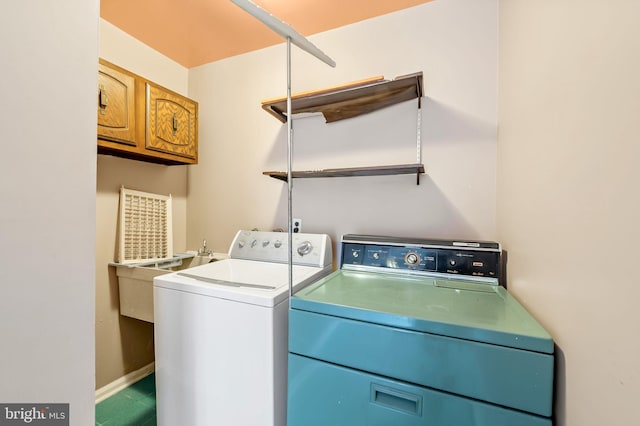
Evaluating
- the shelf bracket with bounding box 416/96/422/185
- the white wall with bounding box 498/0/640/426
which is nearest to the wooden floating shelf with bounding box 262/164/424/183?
the shelf bracket with bounding box 416/96/422/185

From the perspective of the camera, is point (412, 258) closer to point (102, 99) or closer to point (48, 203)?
point (48, 203)

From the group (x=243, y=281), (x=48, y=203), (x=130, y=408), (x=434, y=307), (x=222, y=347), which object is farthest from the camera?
(x=130, y=408)

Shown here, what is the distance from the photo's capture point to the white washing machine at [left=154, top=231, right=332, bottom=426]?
3.22 ft

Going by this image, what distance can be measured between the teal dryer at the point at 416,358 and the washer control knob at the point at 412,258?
7.2 inches

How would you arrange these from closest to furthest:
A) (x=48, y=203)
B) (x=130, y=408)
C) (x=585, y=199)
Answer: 1. (x=585, y=199)
2. (x=48, y=203)
3. (x=130, y=408)

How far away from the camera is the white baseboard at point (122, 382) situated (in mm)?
1697

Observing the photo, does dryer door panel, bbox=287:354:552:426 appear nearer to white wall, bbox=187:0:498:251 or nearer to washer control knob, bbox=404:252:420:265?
washer control knob, bbox=404:252:420:265

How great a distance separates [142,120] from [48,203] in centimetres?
116

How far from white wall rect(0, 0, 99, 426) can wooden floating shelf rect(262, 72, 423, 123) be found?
97 cm

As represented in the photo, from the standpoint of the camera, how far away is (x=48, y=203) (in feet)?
2.48

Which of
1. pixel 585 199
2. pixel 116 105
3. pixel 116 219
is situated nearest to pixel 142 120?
pixel 116 105

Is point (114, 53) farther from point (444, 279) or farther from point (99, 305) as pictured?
point (444, 279)

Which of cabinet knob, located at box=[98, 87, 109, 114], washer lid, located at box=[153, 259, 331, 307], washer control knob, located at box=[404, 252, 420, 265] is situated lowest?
washer lid, located at box=[153, 259, 331, 307]

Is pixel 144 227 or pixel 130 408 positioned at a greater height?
pixel 144 227
